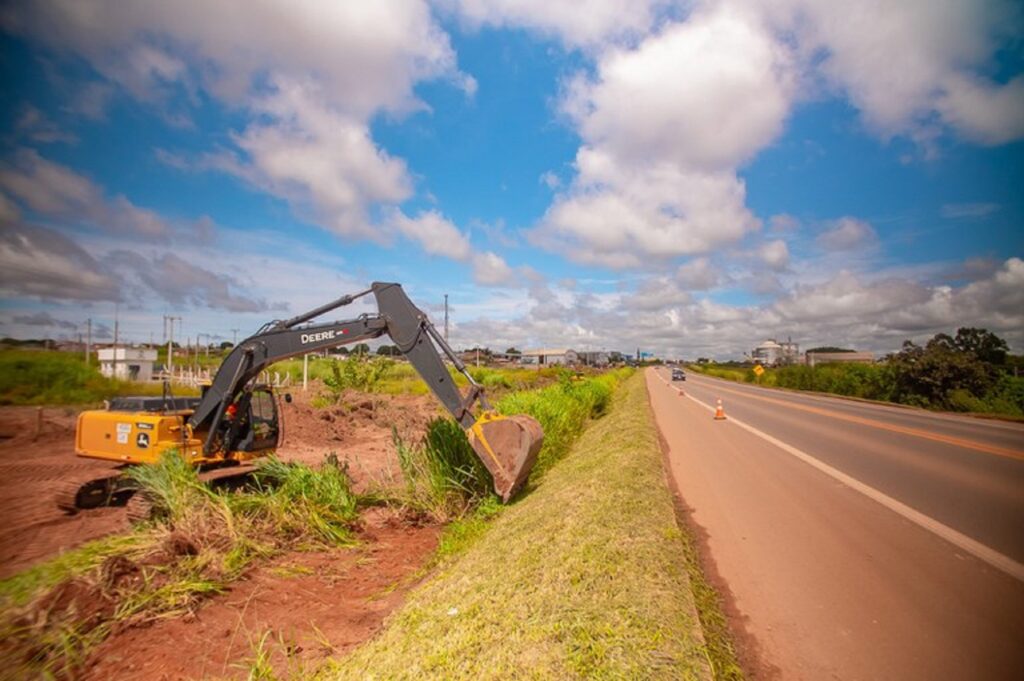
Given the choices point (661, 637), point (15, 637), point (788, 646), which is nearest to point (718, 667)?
point (661, 637)

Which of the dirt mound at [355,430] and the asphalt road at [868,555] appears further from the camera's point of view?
the dirt mound at [355,430]

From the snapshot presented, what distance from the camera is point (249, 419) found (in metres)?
9.23

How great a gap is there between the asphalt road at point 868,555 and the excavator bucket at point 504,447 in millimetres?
2465

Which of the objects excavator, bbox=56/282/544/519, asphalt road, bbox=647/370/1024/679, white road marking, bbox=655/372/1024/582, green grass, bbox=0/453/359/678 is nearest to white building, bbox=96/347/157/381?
excavator, bbox=56/282/544/519

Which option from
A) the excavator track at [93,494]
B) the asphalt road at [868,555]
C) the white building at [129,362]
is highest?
the white building at [129,362]

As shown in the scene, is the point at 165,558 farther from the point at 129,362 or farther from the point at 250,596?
the point at 129,362

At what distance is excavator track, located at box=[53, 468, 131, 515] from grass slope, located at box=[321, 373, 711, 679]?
7279 mm

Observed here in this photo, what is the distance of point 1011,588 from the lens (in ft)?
13.5

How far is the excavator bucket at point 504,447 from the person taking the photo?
21.4ft

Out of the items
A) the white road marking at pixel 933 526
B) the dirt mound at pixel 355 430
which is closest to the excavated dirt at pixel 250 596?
the dirt mound at pixel 355 430

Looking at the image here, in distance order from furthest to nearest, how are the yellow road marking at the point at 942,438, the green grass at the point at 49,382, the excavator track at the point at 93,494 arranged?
the green grass at the point at 49,382
the yellow road marking at the point at 942,438
the excavator track at the point at 93,494

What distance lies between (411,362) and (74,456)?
12.8 metres

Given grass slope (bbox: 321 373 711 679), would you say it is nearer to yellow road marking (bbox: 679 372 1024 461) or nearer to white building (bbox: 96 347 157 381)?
yellow road marking (bbox: 679 372 1024 461)

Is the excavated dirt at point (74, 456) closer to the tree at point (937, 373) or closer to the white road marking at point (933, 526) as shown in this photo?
the white road marking at point (933, 526)
